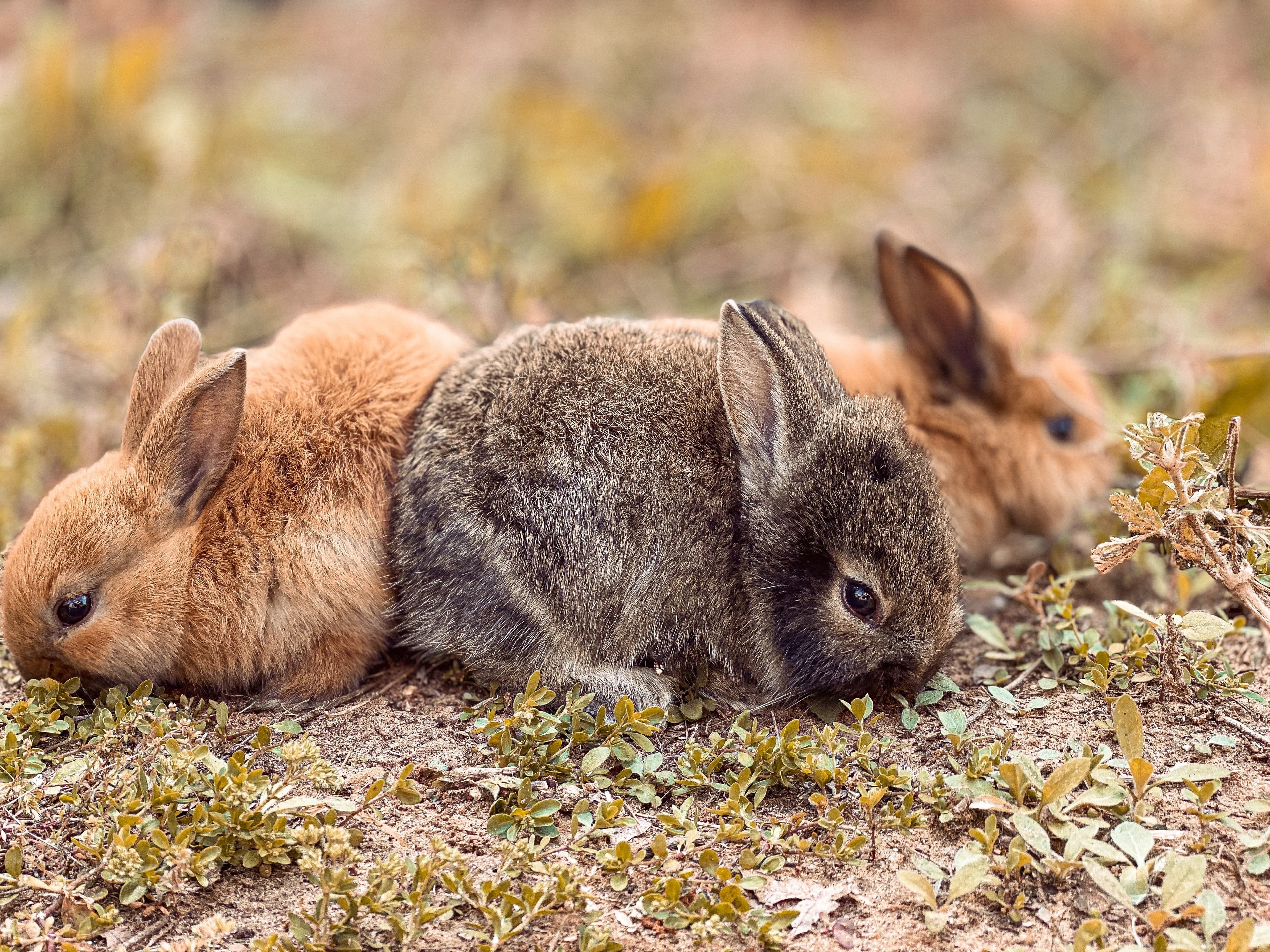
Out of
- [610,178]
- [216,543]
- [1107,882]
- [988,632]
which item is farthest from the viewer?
[610,178]

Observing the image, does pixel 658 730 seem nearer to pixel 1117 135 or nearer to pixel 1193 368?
pixel 1193 368

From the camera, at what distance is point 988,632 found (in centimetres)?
404

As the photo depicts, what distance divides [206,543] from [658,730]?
161cm

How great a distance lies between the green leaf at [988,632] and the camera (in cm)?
399

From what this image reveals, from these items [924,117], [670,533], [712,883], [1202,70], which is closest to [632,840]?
[712,883]

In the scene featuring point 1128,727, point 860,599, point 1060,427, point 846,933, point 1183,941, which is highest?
point 1060,427

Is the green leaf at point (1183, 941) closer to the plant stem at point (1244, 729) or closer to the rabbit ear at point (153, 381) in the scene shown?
the plant stem at point (1244, 729)

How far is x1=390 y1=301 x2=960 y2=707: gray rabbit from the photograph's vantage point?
3.73 m

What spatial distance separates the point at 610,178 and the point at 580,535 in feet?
14.0

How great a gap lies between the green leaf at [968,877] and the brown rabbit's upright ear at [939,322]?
2.63 metres

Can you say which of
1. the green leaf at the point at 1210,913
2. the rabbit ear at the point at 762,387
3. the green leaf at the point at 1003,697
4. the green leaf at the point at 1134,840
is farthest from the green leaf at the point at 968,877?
the rabbit ear at the point at 762,387

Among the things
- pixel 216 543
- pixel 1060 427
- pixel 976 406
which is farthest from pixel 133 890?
pixel 1060 427

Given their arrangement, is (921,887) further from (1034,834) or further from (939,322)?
(939,322)

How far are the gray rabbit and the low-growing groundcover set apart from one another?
0.61 ft
